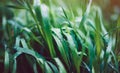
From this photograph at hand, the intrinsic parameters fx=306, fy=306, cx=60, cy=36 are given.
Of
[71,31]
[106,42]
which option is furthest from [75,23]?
[106,42]

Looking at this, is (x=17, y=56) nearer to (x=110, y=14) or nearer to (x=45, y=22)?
(x=45, y=22)

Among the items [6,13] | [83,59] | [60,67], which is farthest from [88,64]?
[6,13]

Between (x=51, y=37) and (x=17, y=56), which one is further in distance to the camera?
(x=17, y=56)

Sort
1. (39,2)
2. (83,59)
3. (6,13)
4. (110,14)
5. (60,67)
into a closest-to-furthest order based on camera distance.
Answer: (60,67), (83,59), (39,2), (6,13), (110,14)

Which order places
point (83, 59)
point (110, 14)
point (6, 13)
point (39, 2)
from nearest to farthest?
point (83, 59)
point (39, 2)
point (6, 13)
point (110, 14)

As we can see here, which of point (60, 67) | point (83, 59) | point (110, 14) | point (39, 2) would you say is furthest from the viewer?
point (110, 14)

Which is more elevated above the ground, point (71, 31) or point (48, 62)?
point (71, 31)

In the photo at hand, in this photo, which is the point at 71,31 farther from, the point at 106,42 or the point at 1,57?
the point at 1,57

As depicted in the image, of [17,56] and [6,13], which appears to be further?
[6,13]

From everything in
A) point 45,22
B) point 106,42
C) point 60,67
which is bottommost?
point 60,67
